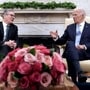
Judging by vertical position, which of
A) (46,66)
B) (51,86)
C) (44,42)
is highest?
(46,66)

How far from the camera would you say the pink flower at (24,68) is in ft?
8.32

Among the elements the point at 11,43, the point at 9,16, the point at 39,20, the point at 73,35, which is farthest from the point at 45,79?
the point at 39,20

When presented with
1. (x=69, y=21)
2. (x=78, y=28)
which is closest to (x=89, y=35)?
(x=78, y=28)

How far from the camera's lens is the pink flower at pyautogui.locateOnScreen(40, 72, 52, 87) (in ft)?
8.45

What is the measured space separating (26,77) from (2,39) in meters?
3.05

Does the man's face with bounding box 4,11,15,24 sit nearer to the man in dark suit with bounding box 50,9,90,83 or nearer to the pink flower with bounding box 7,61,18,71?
the man in dark suit with bounding box 50,9,90,83

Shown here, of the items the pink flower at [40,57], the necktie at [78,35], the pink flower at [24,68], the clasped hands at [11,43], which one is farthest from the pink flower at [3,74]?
the necktie at [78,35]

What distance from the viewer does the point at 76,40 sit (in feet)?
17.4

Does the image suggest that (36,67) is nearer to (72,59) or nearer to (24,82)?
(24,82)

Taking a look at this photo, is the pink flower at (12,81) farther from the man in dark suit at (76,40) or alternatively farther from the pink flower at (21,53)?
the man in dark suit at (76,40)

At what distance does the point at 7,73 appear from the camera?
2.62 metres

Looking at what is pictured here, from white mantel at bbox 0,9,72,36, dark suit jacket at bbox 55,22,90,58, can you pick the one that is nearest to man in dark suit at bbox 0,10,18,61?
dark suit jacket at bbox 55,22,90,58

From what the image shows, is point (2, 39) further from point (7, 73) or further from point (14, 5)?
point (7, 73)

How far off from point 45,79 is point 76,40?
8.95 ft
